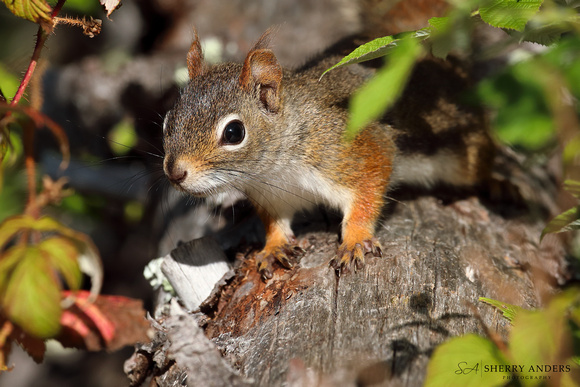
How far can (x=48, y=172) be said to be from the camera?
10.9ft

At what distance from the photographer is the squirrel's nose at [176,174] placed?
1.98 m

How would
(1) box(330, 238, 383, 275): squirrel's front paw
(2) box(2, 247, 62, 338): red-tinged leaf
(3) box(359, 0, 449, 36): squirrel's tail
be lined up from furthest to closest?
(3) box(359, 0, 449, 36): squirrel's tail, (1) box(330, 238, 383, 275): squirrel's front paw, (2) box(2, 247, 62, 338): red-tinged leaf

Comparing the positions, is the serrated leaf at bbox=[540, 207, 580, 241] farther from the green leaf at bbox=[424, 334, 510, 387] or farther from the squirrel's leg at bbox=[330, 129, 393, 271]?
the squirrel's leg at bbox=[330, 129, 393, 271]

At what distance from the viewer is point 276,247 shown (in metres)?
2.22

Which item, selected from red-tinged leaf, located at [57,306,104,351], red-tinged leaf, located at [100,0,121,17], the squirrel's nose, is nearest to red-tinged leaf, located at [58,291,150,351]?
red-tinged leaf, located at [57,306,104,351]

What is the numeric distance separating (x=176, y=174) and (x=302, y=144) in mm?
594

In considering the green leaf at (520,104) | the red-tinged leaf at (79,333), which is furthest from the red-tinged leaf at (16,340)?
the green leaf at (520,104)

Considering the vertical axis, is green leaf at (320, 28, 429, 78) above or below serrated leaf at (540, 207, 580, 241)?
above

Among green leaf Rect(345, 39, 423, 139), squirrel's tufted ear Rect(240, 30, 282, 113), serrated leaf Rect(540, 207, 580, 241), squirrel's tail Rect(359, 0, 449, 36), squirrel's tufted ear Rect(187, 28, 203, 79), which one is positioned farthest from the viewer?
squirrel's tail Rect(359, 0, 449, 36)

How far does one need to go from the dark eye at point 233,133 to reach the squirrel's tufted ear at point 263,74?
17 cm

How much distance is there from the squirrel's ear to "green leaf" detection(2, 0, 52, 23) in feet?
2.72

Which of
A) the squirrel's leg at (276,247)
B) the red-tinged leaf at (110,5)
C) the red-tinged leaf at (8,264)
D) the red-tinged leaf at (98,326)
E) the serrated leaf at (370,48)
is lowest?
the squirrel's leg at (276,247)

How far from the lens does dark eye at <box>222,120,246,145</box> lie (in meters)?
2.12

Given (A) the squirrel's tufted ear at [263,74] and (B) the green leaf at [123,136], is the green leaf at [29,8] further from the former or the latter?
(B) the green leaf at [123,136]
